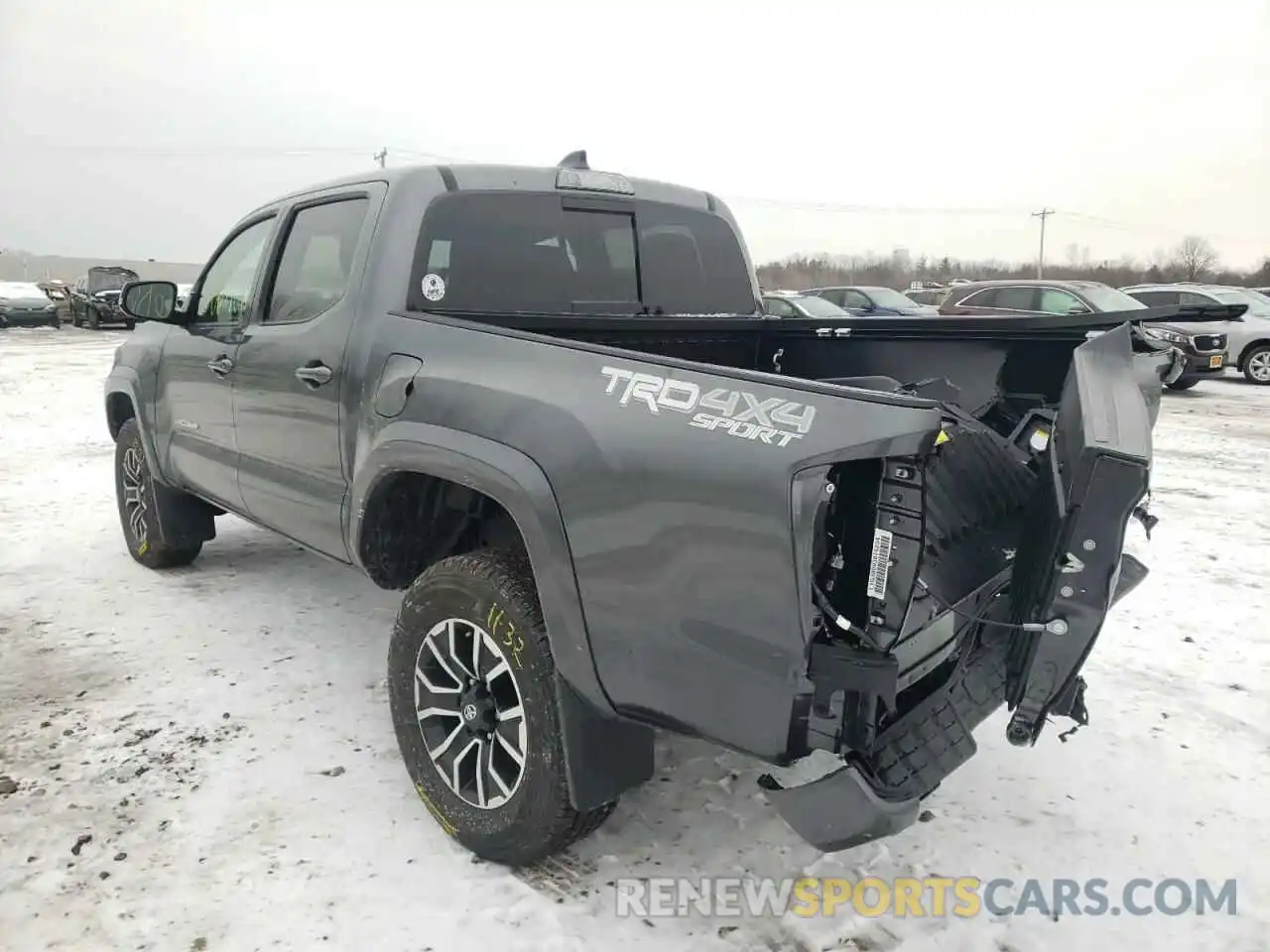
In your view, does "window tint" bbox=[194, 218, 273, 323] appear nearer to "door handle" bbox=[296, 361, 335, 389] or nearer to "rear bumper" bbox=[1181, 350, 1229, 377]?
"door handle" bbox=[296, 361, 335, 389]

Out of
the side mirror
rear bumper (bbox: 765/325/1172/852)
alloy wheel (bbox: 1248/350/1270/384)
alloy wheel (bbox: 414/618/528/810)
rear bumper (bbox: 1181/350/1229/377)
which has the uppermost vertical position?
the side mirror

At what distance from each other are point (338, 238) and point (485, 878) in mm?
2293

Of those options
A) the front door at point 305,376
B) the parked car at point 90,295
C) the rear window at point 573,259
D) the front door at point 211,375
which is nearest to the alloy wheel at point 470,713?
the front door at point 305,376

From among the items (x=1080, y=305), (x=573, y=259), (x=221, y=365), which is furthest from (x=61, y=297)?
(x=573, y=259)

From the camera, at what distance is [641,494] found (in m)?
2.06

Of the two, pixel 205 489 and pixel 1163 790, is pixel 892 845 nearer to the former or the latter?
pixel 1163 790

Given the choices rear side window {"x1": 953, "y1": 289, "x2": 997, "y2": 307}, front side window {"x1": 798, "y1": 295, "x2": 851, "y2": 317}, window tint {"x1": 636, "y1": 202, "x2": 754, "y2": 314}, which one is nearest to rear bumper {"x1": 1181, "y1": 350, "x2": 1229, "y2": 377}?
rear side window {"x1": 953, "y1": 289, "x2": 997, "y2": 307}

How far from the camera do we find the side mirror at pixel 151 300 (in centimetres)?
428

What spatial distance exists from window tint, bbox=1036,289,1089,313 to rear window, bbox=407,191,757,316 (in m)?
11.9

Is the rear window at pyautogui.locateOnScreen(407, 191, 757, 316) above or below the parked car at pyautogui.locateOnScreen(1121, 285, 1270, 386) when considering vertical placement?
above

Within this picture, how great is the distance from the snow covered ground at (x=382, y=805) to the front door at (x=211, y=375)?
2.52ft

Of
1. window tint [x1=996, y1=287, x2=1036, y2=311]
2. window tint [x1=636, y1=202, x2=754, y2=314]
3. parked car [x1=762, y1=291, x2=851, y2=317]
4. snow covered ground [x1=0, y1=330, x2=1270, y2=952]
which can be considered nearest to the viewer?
snow covered ground [x1=0, y1=330, x2=1270, y2=952]

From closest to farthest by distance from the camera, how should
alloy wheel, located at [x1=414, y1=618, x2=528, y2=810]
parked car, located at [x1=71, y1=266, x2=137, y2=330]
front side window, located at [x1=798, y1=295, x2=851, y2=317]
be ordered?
alloy wheel, located at [x1=414, y1=618, x2=528, y2=810] < front side window, located at [x1=798, y1=295, x2=851, y2=317] < parked car, located at [x1=71, y1=266, x2=137, y2=330]

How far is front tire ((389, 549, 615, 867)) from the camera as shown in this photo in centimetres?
236
